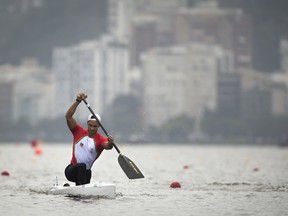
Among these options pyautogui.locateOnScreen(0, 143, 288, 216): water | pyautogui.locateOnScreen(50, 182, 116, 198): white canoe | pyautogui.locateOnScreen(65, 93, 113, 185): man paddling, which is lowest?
pyautogui.locateOnScreen(0, 143, 288, 216): water

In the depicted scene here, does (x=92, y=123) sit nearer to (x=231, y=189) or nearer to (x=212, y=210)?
(x=212, y=210)

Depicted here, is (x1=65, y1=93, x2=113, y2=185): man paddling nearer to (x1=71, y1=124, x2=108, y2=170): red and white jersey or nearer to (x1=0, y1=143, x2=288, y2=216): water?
(x1=71, y1=124, x2=108, y2=170): red and white jersey

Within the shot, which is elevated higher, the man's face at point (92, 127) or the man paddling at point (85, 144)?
the man's face at point (92, 127)

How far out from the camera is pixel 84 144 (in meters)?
33.1

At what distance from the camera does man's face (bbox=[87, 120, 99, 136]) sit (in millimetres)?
32969

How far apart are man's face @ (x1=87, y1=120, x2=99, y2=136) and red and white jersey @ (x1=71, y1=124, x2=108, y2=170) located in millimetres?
130

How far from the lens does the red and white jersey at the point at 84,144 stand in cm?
3309

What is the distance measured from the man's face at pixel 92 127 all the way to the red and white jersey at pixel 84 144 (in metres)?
0.13

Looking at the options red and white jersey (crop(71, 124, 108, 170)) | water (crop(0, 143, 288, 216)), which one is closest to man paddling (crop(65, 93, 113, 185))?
red and white jersey (crop(71, 124, 108, 170))

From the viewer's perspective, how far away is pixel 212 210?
3219 centimetres

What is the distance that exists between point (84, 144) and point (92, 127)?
0.53 m

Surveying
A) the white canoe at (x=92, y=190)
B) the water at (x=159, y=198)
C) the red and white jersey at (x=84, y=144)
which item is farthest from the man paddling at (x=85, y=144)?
the water at (x=159, y=198)

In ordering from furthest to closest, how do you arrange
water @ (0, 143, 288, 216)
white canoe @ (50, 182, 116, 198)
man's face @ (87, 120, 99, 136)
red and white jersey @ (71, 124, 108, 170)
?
white canoe @ (50, 182, 116, 198), red and white jersey @ (71, 124, 108, 170), man's face @ (87, 120, 99, 136), water @ (0, 143, 288, 216)

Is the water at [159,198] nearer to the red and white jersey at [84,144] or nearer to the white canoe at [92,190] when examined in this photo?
the white canoe at [92,190]
